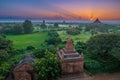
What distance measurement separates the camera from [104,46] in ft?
70.4

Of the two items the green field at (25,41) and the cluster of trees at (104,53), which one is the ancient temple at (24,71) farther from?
the green field at (25,41)

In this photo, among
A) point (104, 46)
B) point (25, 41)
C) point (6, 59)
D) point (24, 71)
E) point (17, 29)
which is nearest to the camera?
point (24, 71)

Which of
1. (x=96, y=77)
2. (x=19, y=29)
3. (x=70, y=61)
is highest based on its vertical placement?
(x=70, y=61)

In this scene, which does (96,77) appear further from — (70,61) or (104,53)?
(104,53)

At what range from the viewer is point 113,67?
20.5 metres

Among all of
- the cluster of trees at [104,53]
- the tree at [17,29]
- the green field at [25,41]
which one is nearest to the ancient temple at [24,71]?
the cluster of trees at [104,53]

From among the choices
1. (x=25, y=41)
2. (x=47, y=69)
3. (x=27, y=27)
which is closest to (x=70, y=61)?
(x=47, y=69)

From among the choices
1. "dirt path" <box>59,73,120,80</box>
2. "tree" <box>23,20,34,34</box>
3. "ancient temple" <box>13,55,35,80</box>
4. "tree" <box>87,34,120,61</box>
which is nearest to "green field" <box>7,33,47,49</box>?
"tree" <box>23,20,34,34</box>

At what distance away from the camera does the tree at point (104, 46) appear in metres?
21.3


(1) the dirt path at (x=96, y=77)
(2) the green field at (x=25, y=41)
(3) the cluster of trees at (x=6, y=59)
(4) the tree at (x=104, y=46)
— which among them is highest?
(4) the tree at (x=104, y=46)

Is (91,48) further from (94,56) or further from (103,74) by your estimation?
(103,74)

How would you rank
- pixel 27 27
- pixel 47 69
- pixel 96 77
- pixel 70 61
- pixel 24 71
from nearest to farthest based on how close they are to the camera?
pixel 47 69 < pixel 24 71 < pixel 70 61 < pixel 96 77 < pixel 27 27

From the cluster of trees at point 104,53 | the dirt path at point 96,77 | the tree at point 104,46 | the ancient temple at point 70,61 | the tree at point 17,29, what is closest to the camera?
the dirt path at point 96,77

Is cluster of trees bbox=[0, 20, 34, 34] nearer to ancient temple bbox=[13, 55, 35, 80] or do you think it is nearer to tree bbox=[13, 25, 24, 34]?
tree bbox=[13, 25, 24, 34]
